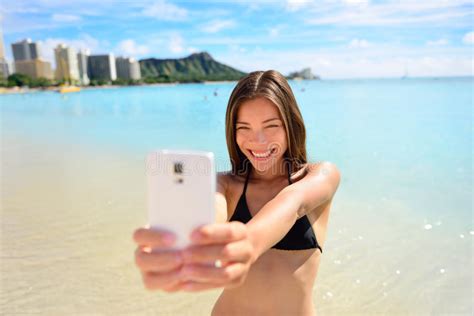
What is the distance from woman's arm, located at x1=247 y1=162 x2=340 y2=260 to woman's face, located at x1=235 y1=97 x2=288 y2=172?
0.67 feet

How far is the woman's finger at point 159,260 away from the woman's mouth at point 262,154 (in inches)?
36.0

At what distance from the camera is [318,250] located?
6.41 ft

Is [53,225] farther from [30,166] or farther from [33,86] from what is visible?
[33,86]

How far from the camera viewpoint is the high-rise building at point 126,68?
125794mm

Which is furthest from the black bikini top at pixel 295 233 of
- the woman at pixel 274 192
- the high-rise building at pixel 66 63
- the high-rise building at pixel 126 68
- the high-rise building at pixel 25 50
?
the high-rise building at pixel 126 68

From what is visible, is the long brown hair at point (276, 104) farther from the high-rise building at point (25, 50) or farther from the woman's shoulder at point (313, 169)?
the high-rise building at point (25, 50)

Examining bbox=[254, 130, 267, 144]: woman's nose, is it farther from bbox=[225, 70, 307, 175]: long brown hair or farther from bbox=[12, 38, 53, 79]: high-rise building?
bbox=[12, 38, 53, 79]: high-rise building

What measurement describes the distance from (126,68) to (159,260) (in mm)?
134669

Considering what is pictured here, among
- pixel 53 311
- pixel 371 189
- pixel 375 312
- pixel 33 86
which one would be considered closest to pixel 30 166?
pixel 53 311

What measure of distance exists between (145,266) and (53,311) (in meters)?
3.53

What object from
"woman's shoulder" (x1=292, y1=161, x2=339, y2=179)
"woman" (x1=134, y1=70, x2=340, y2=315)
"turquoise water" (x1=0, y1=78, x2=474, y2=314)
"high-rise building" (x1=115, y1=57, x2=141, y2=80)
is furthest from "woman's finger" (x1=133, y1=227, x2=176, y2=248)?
"high-rise building" (x1=115, y1=57, x2=141, y2=80)

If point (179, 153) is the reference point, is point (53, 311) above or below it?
below

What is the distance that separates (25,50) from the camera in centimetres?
11356

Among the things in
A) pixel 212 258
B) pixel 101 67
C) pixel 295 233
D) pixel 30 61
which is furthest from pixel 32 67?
pixel 212 258
